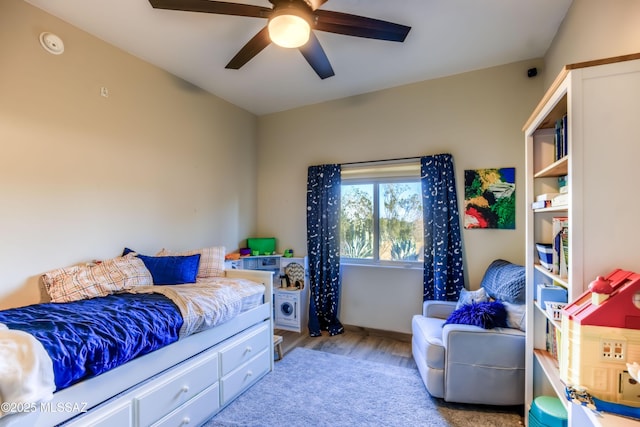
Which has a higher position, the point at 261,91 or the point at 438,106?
the point at 261,91

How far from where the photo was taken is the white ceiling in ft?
6.54

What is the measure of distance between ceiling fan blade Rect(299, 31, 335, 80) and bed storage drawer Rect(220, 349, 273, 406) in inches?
91.5

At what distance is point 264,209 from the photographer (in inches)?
158

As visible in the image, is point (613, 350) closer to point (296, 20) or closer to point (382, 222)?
point (296, 20)

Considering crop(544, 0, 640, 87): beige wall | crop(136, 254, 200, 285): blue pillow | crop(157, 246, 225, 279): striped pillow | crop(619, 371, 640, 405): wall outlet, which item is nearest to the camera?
crop(619, 371, 640, 405): wall outlet

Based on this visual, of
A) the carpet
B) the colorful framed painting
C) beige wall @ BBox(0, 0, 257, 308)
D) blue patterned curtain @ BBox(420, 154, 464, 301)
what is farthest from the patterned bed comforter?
the colorful framed painting

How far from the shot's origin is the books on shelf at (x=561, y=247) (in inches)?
56.6

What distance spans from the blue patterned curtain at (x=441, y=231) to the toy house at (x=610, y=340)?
1.87 metres

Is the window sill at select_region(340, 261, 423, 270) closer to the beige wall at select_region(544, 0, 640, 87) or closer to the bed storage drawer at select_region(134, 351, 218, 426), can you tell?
the bed storage drawer at select_region(134, 351, 218, 426)

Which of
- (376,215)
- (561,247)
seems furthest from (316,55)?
(376,215)

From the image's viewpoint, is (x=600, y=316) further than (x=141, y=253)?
No

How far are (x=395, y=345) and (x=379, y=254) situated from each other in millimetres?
989

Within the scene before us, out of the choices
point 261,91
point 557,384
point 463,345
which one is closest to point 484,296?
point 463,345

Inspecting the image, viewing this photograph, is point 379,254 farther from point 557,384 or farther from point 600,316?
point 600,316
